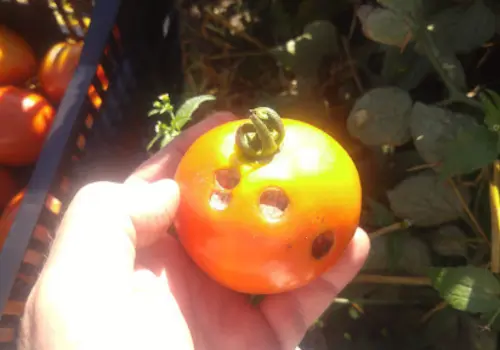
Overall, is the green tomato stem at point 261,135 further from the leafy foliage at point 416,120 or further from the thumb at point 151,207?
the leafy foliage at point 416,120

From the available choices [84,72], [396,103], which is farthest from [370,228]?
[84,72]

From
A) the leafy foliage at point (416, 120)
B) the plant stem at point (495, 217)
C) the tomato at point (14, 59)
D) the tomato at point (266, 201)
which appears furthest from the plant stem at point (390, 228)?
the tomato at point (14, 59)

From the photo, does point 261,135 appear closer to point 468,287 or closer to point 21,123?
point 468,287

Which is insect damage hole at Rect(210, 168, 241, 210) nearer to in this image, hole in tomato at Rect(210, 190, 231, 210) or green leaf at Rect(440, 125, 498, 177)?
hole in tomato at Rect(210, 190, 231, 210)

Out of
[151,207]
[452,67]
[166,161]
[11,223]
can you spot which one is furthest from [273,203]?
[11,223]

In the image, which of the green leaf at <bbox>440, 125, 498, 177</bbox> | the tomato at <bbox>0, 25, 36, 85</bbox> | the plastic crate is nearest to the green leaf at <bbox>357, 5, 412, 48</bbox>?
the green leaf at <bbox>440, 125, 498, 177</bbox>

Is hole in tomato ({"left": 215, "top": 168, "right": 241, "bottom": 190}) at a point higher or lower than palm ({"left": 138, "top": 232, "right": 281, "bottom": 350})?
higher

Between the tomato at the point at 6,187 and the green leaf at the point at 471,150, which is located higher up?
the green leaf at the point at 471,150
